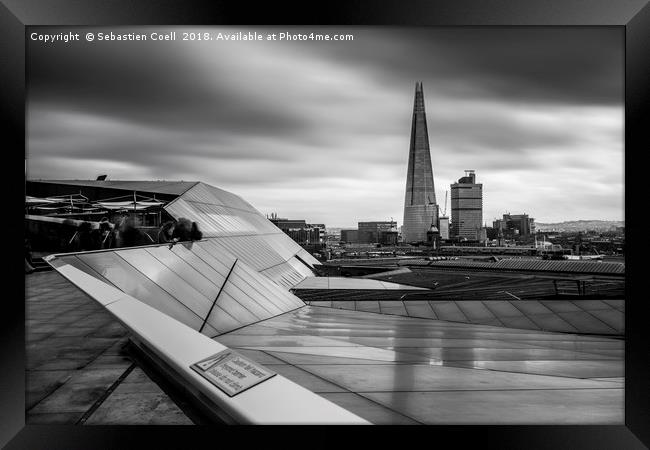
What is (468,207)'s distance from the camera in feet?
294

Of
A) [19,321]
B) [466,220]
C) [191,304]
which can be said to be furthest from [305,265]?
[466,220]

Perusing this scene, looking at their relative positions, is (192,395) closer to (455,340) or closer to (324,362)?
(324,362)

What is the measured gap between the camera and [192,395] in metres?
4.25

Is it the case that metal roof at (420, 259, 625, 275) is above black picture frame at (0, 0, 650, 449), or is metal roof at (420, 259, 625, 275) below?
below

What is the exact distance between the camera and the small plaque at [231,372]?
3977mm

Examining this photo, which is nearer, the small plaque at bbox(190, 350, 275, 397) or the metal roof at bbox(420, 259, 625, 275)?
the small plaque at bbox(190, 350, 275, 397)

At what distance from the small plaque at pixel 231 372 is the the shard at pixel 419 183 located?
16635 cm

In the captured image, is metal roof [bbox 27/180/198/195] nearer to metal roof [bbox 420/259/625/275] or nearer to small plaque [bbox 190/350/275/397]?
small plaque [bbox 190/350/275/397]

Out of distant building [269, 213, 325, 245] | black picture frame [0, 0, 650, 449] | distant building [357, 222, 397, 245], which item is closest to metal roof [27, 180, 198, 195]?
black picture frame [0, 0, 650, 449]

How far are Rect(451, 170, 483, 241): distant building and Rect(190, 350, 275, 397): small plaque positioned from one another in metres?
87.3

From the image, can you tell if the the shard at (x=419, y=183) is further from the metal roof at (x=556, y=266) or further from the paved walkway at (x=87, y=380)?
the paved walkway at (x=87, y=380)

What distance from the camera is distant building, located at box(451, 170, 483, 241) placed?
87.6m
